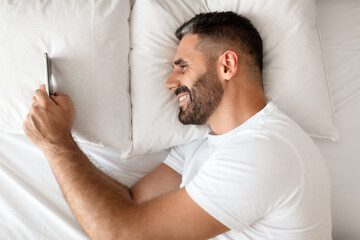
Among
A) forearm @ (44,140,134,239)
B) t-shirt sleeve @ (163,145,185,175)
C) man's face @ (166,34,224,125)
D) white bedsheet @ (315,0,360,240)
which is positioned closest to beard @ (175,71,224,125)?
man's face @ (166,34,224,125)

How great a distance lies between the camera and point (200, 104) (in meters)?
1.02

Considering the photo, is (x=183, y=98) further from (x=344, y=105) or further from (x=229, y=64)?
(x=344, y=105)

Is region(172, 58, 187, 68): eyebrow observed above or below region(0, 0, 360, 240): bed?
above

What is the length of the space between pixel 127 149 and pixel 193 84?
36 cm

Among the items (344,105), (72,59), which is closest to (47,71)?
(72,59)

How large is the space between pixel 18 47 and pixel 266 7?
2.92 feet

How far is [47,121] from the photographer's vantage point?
95 centimetres

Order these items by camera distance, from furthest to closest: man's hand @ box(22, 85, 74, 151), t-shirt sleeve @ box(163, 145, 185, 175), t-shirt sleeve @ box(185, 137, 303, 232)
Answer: t-shirt sleeve @ box(163, 145, 185, 175) → man's hand @ box(22, 85, 74, 151) → t-shirt sleeve @ box(185, 137, 303, 232)

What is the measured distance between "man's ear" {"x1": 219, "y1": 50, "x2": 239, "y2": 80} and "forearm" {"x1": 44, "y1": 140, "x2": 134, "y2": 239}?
20.1 inches

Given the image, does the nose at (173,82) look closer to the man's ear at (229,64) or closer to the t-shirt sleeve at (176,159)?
the man's ear at (229,64)

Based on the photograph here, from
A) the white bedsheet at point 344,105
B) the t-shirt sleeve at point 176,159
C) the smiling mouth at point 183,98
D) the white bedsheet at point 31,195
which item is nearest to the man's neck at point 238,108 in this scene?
the smiling mouth at point 183,98

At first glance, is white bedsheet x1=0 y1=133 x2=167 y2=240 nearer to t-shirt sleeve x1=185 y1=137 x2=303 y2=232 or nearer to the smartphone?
the smartphone

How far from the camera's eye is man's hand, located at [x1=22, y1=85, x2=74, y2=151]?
0.95 m

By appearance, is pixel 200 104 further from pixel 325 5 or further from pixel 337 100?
pixel 325 5
